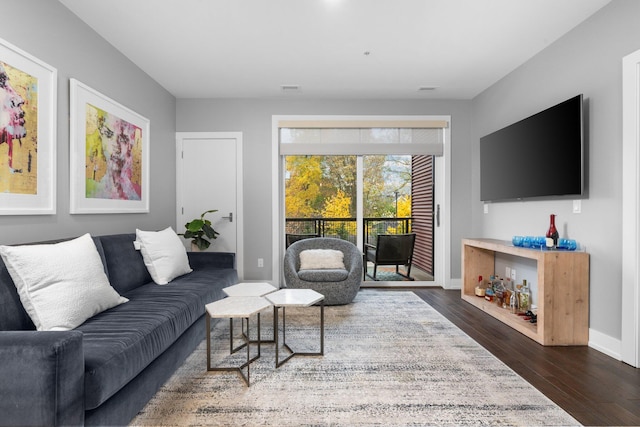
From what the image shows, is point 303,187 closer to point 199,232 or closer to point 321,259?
point 321,259

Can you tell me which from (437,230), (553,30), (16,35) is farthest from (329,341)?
(553,30)

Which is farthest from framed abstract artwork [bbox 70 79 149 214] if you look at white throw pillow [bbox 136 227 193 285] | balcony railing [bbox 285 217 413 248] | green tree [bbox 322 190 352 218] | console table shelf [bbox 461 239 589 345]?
console table shelf [bbox 461 239 589 345]

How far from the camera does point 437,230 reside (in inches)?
180

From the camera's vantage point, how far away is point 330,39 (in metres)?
2.91

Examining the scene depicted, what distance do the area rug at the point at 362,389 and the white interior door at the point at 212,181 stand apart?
1.95 meters

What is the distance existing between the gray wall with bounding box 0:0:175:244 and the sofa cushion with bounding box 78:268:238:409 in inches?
29.2

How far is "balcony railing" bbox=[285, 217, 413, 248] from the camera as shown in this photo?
14.9 feet

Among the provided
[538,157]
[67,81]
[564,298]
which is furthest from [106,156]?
[564,298]

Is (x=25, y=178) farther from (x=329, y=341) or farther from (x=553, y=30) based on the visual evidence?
(x=553, y=30)

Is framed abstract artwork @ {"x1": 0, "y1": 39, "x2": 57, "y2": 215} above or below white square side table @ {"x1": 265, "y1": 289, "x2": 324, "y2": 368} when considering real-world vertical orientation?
above

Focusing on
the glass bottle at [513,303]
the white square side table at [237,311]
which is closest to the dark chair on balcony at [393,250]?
the glass bottle at [513,303]

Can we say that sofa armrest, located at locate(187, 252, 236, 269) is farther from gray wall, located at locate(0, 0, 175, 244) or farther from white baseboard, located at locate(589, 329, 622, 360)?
white baseboard, located at locate(589, 329, 622, 360)

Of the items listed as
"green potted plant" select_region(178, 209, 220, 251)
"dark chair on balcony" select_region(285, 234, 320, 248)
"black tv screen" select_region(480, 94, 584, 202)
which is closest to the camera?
"black tv screen" select_region(480, 94, 584, 202)

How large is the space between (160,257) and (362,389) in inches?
78.9
